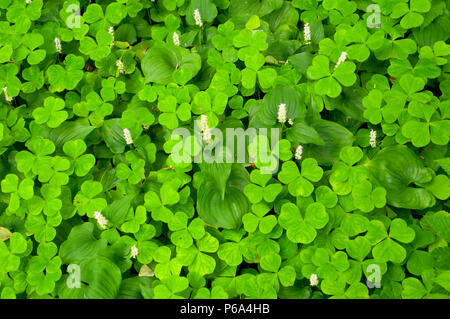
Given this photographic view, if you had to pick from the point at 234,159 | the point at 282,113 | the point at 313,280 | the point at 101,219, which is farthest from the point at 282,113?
the point at 101,219

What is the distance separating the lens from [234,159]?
7.88 feet

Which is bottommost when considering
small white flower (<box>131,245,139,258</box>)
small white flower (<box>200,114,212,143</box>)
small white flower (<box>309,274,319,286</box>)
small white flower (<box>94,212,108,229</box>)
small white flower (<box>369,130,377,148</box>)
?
small white flower (<box>309,274,319,286</box>)

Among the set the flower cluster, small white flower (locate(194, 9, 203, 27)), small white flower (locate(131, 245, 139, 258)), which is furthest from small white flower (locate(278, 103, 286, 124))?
small white flower (locate(131, 245, 139, 258))

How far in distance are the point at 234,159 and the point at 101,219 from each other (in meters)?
0.83

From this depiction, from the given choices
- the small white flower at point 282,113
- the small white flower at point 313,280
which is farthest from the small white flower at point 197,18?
the small white flower at point 313,280

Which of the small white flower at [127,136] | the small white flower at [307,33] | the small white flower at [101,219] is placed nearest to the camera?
the small white flower at [101,219]

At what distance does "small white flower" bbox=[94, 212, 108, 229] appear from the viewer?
7.32 feet

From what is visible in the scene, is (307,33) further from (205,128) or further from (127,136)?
(127,136)

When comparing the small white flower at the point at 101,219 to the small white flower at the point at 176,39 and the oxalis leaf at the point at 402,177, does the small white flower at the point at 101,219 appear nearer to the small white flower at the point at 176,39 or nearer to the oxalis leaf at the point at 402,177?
the small white flower at the point at 176,39

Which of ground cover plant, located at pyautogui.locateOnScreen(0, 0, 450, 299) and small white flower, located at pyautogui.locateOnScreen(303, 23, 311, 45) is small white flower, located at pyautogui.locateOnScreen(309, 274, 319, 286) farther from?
small white flower, located at pyautogui.locateOnScreen(303, 23, 311, 45)

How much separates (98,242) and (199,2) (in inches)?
71.2

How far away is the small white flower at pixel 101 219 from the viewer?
87.9 inches

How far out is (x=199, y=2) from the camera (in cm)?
293
